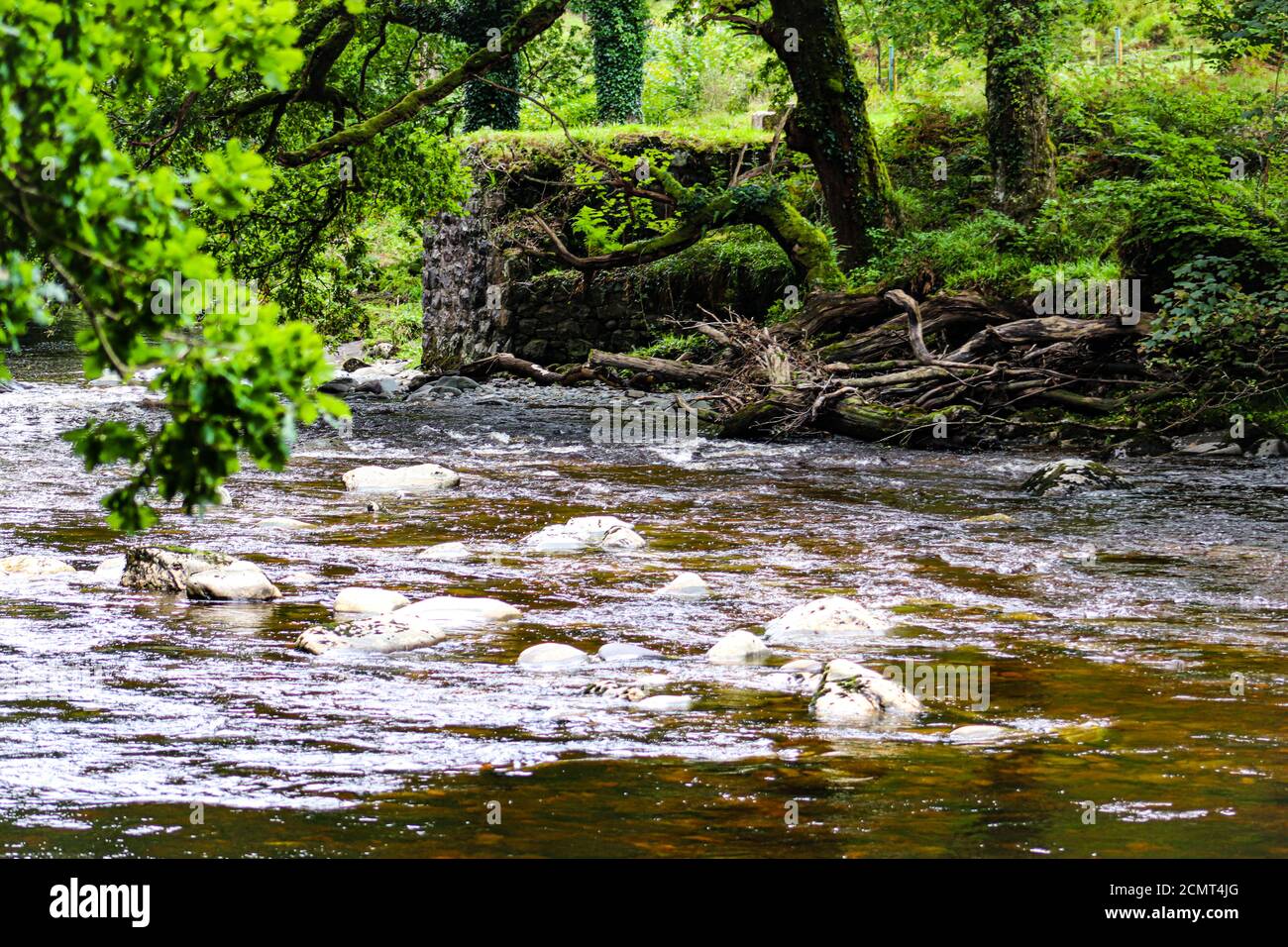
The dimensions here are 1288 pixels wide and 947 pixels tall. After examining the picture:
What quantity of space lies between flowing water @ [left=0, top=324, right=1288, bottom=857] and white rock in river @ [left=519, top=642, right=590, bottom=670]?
0.46 feet

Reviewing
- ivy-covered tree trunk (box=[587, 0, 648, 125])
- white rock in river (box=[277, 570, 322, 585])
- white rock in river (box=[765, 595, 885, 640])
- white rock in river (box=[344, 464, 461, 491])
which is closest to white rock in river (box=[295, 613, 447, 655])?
white rock in river (box=[277, 570, 322, 585])

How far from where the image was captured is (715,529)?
10547mm

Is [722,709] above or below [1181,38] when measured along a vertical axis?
below

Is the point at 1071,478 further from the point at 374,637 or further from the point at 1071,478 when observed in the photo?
the point at 374,637

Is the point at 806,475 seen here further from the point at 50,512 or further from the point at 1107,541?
the point at 50,512

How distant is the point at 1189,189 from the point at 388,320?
22.9 metres

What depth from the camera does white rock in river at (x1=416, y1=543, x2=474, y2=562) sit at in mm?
9508

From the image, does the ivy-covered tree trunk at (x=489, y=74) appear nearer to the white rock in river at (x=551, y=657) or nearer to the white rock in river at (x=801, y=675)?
the white rock in river at (x=551, y=657)

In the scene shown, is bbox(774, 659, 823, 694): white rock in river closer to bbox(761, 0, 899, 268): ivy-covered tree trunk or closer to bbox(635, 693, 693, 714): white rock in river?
bbox(635, 693, 693, 714): white rock in river

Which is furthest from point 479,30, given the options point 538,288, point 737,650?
point 737,650

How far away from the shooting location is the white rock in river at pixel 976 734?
543cm

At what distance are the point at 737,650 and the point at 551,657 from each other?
3.17 ft
